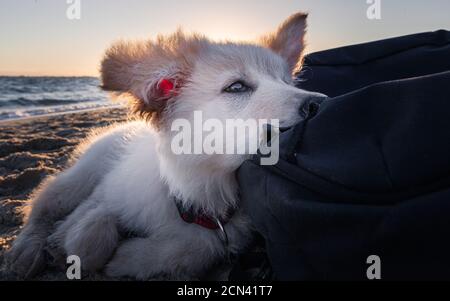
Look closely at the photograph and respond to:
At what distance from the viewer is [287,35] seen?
7.45 feet

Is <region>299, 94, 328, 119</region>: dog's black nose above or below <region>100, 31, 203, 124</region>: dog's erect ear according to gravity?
below

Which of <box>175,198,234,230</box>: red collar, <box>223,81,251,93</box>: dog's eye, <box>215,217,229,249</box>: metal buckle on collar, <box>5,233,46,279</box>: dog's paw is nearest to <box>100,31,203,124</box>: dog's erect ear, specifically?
<box>223,81,251,93</box>: dog's eye

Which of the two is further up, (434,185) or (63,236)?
(434,185)

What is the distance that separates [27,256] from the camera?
193 centimetres

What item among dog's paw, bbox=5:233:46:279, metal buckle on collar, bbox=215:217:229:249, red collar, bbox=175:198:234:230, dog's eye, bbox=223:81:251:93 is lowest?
dog's paw, bbox=5:233:46:279

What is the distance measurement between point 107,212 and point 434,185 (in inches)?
63.3

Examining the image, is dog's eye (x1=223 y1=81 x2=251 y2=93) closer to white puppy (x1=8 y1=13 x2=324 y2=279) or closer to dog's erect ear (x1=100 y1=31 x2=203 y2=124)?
white puppy (x1=8 y1=13 x2=324 y2=279)

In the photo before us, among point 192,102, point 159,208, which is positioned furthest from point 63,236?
point 192,102

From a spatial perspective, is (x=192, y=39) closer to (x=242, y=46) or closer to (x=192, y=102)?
(x=242, y=46)

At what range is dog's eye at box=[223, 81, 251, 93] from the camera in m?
1.80

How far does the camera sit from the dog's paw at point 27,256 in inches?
73.8

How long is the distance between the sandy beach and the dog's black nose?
139 cm

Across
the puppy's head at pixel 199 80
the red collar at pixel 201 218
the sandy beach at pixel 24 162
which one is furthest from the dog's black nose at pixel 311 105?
the sandy beach at pixel 24 162

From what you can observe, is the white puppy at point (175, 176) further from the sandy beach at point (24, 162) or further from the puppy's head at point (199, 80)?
the sandy beach at point (24, 162)
